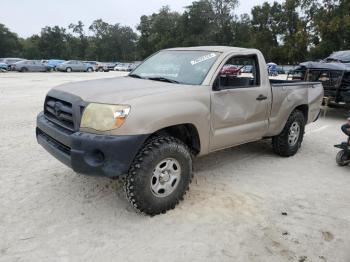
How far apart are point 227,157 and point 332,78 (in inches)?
207

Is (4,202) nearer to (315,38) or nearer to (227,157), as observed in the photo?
(227,157)

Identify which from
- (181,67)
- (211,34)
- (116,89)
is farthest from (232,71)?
(211,34)

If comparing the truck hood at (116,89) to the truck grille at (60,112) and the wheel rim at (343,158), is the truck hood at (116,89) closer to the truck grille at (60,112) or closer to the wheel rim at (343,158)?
the truck grille at (60,112)

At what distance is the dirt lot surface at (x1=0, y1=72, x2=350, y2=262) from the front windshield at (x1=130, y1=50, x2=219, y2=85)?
1.39 metres

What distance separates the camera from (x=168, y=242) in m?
3.44

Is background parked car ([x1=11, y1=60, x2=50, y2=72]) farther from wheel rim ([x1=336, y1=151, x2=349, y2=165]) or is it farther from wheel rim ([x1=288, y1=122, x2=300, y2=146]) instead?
wheel rim ([x1=336, y1=151, x2=349, y2=165])

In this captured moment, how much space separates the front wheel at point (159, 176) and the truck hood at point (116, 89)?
0.53 meters

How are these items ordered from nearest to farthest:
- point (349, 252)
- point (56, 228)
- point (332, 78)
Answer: point (349, 252) < point (56, 228) < point (332, 78)

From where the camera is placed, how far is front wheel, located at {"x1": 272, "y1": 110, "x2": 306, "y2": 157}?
600 centimetres

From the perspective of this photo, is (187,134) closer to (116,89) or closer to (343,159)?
(116,89)

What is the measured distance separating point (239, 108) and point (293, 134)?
183cm

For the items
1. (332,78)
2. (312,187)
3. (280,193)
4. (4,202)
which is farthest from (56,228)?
(332,78)

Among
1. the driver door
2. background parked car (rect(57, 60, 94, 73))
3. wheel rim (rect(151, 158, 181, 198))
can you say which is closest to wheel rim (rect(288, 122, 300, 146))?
the driver door

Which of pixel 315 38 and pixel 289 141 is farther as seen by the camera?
pixel 315 38
